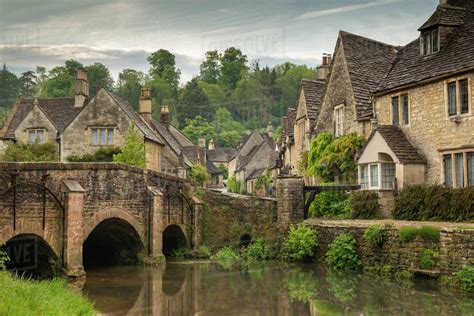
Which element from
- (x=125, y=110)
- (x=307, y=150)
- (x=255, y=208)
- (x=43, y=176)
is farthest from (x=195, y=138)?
(x=43, y=176)

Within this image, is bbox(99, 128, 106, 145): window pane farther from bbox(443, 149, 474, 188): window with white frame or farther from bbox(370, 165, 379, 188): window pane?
bbox(443, 149, 474, 188): window with white frame

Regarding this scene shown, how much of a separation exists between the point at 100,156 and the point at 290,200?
1593cm

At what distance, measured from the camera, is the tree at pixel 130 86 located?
373 ft

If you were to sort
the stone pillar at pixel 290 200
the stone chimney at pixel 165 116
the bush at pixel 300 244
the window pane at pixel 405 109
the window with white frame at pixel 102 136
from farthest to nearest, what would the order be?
the stone chimney at pixel 165 116, the window with white frame at pixel 102 136, the stone pillar at pixel 290 200, the window pane at pixel 405 109, the bush at pixel 300 244

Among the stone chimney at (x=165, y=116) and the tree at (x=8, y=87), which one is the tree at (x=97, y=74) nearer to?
the tree at (x=8, y=87)

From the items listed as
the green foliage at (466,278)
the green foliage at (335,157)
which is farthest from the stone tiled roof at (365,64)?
the green foliage at (466,278)

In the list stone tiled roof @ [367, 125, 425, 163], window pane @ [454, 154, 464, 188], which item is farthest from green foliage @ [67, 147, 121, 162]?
window pane @ [454, 154, 464, 188]

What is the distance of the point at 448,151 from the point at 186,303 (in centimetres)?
1283

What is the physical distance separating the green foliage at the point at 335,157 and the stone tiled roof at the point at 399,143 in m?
2.75

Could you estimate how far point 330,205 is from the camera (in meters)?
28.9

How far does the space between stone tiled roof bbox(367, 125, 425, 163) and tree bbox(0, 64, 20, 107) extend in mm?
100358

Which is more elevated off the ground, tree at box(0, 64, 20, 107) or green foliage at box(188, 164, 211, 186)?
tree at box(0, 64, 20, 107)

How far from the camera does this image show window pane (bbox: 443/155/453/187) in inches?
943

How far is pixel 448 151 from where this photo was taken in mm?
23922
